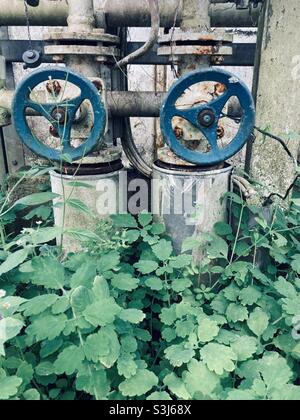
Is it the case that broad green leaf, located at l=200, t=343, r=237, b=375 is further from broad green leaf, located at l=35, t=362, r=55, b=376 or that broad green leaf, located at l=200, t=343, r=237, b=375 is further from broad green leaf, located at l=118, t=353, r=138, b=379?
broad green leaf, located at l=35, t=362, r=55, b=376

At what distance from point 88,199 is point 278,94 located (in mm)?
696

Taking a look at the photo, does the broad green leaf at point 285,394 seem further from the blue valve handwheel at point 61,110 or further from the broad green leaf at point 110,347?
the blue valve handwheel at point 61,110

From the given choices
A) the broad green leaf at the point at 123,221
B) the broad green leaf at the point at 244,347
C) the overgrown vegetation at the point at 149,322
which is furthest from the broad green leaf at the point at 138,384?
the broad green leaf at the point at 123,221

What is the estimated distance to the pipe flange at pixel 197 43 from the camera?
1.03 meters

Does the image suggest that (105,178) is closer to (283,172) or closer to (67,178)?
(67,178)

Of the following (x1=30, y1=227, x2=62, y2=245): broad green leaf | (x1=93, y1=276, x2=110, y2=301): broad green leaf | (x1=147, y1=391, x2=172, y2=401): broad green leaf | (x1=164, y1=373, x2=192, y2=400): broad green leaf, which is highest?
(x1=30, y1=227, x2=62, y2=245): broad green leaf

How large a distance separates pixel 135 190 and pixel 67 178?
18.7 inches

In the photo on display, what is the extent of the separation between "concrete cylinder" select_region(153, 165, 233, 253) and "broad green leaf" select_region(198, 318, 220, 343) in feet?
1.08

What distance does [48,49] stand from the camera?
1.07 metres

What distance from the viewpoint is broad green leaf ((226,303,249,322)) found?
96cm

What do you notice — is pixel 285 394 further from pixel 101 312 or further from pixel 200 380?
pixel 101 312

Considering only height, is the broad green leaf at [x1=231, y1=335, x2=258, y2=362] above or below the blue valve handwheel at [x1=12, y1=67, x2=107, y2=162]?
below

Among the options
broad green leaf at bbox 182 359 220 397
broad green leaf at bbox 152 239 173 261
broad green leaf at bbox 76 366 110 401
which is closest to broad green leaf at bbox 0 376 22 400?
broad green leaf at bbox 76 366 110 401

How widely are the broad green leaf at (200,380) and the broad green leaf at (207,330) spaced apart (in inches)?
2.3
